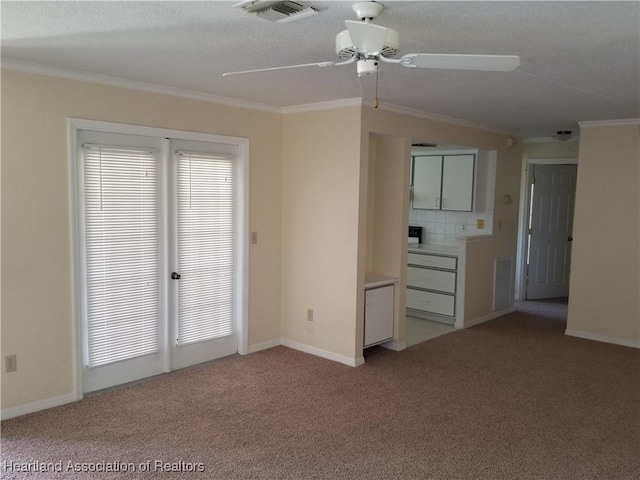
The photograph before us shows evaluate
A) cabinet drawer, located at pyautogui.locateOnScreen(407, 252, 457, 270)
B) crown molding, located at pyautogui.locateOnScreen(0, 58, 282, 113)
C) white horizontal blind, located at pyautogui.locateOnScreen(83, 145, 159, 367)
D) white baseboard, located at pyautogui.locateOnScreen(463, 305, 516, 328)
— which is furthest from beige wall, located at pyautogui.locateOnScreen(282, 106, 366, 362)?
white baseboard, located at pyautogui.locateOnScreen(463, 305, 516, 328)

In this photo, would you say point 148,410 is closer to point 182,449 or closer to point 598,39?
point 182,449

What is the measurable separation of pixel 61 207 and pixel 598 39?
3.38m

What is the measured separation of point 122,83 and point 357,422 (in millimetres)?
2905

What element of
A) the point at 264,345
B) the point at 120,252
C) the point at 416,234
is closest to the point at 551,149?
the point at 416,234

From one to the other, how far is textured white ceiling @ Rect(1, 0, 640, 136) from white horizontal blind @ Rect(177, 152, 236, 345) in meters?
0.67

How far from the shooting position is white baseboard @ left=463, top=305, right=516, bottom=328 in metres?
6.06

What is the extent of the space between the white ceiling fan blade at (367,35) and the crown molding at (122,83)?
2.36 meters

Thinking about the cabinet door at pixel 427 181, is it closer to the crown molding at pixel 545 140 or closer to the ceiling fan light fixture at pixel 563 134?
the ceiling fan light fixture at pixel 563 134

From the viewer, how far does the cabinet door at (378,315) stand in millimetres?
4766

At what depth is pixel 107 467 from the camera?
292 centimetres

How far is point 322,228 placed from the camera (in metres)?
4.81

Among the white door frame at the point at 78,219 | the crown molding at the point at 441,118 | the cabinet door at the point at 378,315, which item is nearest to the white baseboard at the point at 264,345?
the white door frame at the point at 78,219

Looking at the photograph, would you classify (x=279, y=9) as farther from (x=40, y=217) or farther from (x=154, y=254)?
(x=154, y=254)

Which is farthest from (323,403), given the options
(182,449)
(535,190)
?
(535,190)
